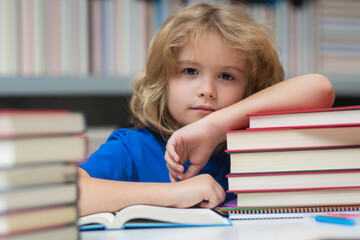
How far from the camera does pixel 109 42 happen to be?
1375 millimetres

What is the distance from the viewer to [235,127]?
760 millimetres

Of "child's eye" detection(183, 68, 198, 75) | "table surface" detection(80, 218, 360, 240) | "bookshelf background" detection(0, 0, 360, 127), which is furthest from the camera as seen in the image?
"bookshelf background" detection(0, 0, 360, 127)

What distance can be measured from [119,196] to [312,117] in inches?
12.9

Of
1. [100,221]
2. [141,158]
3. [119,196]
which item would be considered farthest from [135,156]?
[100,221]

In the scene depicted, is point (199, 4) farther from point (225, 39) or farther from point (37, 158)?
point (37, 158)

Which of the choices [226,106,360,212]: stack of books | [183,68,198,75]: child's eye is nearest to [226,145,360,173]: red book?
[226,106,360,212]: stack of books

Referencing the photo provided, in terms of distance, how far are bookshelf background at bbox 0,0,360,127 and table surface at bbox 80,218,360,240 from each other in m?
0.85

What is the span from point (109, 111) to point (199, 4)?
85cm

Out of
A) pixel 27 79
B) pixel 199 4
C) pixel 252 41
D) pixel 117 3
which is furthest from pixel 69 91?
pixel 252 41

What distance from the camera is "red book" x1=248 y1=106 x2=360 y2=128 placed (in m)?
0.60

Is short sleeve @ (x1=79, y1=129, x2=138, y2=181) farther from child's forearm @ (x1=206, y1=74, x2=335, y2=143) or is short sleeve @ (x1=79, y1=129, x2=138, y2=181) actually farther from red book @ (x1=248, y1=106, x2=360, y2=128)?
red book @ (x1=248, y1=106, x2=360, y2=128)

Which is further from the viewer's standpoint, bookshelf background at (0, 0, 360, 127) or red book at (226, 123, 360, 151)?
bookshelf background at (0, 0, 360, 127)

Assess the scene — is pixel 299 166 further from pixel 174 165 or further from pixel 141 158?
pixel 141 158

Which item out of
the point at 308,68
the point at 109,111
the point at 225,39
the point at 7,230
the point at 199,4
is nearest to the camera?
the point at 7,230
